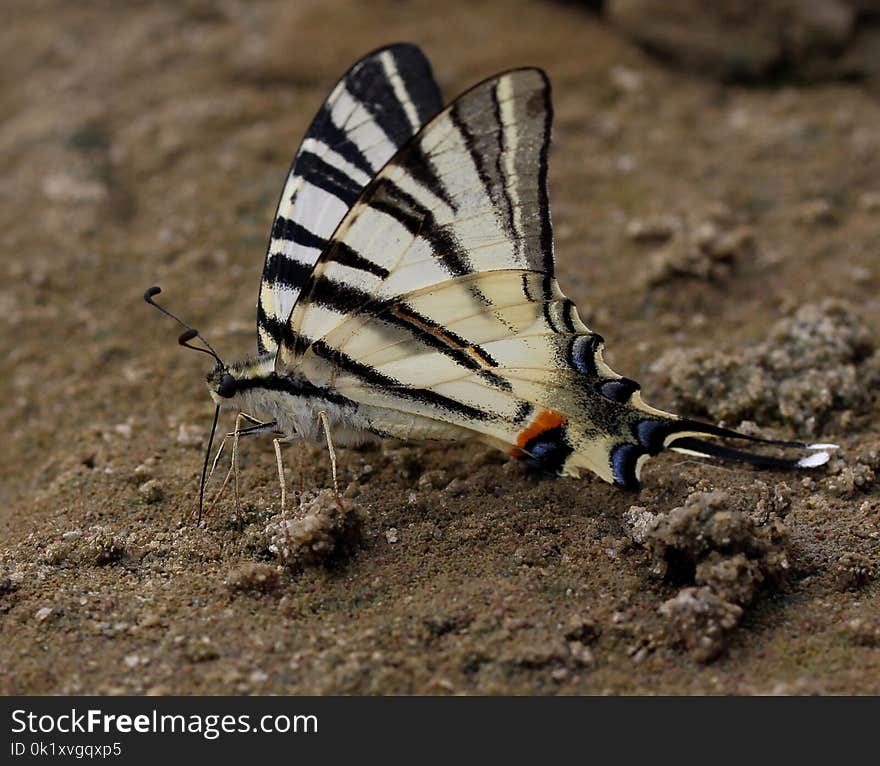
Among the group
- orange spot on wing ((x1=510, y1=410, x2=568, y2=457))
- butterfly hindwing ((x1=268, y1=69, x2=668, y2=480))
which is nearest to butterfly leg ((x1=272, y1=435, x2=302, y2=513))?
butterfly hindwing ((x1=268, y1=69, x2=668, y2=480))

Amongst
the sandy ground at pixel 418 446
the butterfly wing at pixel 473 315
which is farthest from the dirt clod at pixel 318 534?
the butterfly wing at pixel 473 315

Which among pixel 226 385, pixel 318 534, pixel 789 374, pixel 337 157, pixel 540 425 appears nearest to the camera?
pixel 318 534

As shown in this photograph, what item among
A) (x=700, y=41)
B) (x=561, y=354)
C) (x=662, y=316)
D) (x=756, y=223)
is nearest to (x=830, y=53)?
(x=700, y=41)

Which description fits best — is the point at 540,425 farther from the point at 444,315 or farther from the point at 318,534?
the point at 318,534

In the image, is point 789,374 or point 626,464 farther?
point 789,374

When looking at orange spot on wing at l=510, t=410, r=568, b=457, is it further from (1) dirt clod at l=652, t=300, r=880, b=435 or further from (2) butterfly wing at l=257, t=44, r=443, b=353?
(2) butterfly wing at l=257, t=44, r=443, b=353

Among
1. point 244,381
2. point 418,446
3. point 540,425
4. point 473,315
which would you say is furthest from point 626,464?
point 244,381

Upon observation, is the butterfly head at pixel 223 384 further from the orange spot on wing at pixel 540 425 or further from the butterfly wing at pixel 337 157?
the orange spot on wing at pixel 540 425
